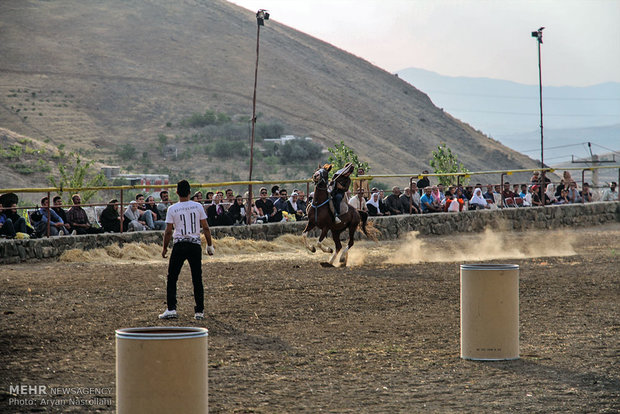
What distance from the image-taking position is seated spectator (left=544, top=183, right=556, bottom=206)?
115 feet

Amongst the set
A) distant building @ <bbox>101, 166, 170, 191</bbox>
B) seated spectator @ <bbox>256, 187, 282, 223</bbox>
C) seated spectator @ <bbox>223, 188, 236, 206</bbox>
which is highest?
distant building @ <bbox>101, 166, 170, 191</bbox>

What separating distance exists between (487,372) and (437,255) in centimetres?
1391

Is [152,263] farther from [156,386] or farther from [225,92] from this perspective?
[225,92]

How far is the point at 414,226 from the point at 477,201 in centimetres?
408

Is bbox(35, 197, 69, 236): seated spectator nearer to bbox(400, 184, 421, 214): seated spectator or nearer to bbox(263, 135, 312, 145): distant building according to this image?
bbox(400, 184, 421, 214): seated spectator

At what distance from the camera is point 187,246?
1220 cm

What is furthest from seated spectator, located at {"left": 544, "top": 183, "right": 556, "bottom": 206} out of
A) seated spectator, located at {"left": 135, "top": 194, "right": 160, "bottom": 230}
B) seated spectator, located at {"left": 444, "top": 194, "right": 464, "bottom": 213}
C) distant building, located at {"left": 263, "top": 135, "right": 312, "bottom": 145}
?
distant building, located at {"left": 263, "top": 135, "right": 312, "bottom": 145}

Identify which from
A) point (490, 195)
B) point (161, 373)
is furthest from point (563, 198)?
point (161, 373)

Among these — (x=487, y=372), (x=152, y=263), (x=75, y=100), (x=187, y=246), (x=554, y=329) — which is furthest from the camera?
(x=75, y=100)

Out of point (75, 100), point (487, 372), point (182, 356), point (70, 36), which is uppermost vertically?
point (70, 36)

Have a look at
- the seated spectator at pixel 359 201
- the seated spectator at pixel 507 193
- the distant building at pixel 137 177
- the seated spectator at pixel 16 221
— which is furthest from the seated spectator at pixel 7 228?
the distant building at pixel 137 177

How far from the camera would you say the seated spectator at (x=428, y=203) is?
29.9 metres

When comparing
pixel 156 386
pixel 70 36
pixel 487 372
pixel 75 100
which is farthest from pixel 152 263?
pixel 70 36

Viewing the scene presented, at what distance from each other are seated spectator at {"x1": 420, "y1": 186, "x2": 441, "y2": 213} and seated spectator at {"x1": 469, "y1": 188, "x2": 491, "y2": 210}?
76.1 inches
